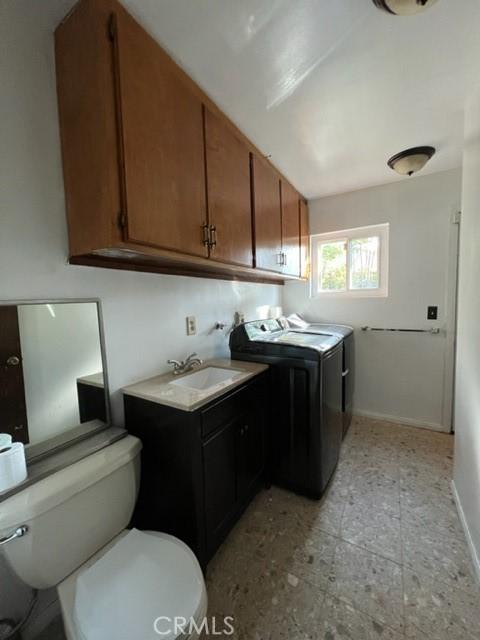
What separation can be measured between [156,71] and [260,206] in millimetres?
933

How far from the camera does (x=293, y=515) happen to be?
1581mm

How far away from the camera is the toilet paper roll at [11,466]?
84 cm

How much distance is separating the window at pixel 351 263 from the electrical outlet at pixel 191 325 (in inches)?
63.5

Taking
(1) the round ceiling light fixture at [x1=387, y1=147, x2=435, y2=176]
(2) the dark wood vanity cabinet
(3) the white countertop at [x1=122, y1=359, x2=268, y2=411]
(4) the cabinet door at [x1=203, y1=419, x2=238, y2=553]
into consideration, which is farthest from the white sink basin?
(1) the round ceiling light fixture at [x1=387, y1=147, x2=435, y2=176]

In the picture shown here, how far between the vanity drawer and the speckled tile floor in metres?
0.69

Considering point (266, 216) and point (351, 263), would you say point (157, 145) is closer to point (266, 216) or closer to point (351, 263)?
point (266, 216)

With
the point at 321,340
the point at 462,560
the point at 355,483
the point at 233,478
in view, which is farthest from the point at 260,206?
the point at 462,560

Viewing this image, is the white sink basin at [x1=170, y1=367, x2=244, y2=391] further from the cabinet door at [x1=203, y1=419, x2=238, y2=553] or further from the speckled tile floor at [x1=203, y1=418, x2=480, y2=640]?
the speckled tile floor at [x1=203, y1=418, x2=480, y2=640]

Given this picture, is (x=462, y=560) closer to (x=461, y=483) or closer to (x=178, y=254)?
(x=461, y=483)

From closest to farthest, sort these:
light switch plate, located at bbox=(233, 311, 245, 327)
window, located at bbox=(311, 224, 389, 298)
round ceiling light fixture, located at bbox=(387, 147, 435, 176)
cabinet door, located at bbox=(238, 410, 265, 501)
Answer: cabinet door, located at bbox=(238, 410, 265, 501) → round ceiling light fixture, located at bbox=(387, 147, 435, 176) → light switch plate, located at bbox=(233, 311, 245, 327) → window, located at bbox=(311, 224, 389, 298)

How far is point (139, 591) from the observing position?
836 millimetres

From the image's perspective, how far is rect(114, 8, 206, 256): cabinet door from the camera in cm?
94

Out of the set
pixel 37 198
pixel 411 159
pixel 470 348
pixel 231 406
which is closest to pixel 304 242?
pixel 411 159

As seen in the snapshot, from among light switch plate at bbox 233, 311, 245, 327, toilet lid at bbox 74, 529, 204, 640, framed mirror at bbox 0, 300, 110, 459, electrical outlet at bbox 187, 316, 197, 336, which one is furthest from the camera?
light switch plate at bbox 233, 311, 245, 327
